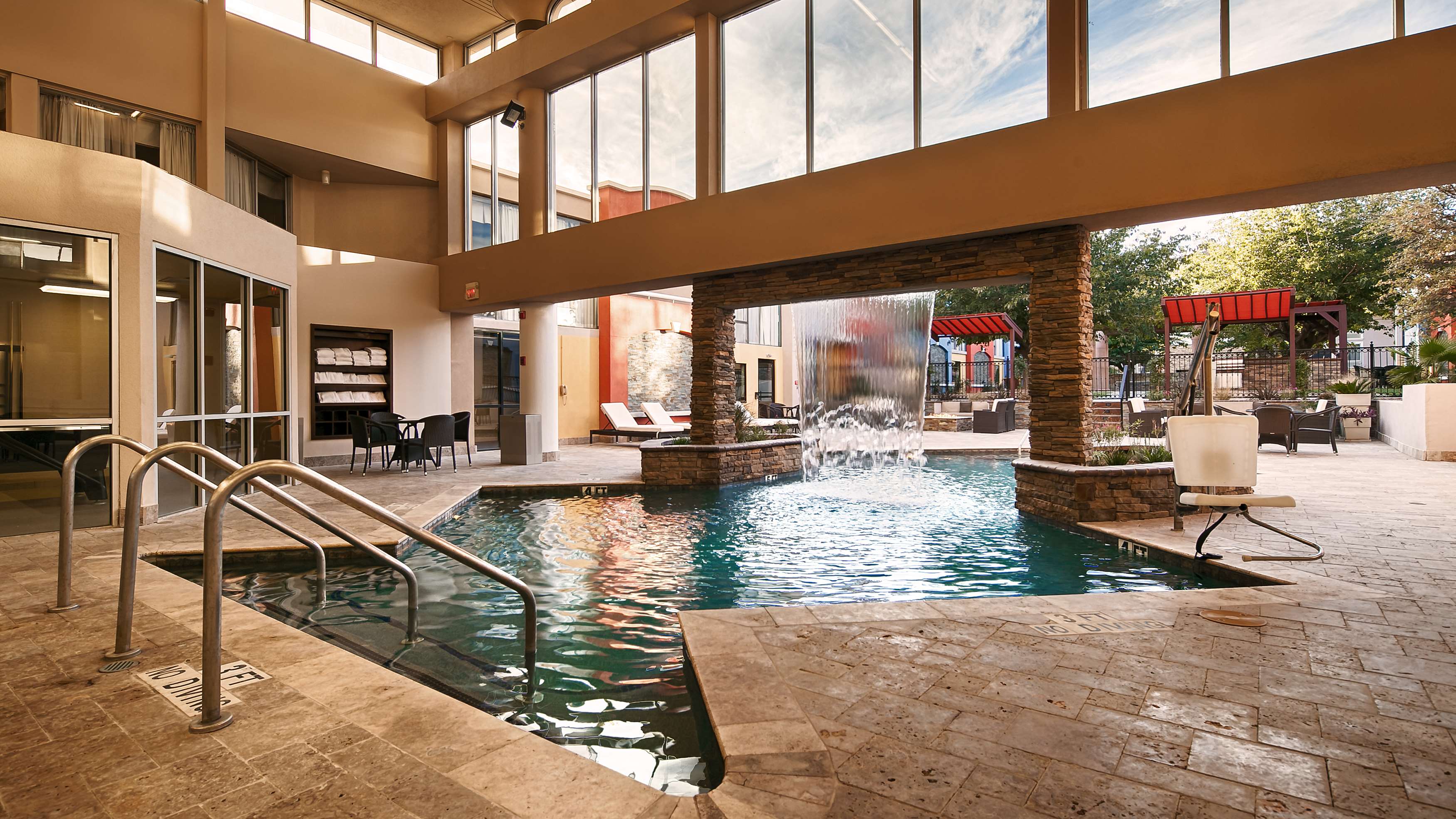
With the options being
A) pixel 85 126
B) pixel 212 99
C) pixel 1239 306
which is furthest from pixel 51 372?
pixel 1239 306

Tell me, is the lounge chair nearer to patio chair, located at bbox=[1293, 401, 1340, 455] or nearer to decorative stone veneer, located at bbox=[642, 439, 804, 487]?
decorative stone veneer, located at bbox=[642, 439, 804, 487]

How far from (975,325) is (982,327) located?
0.68 ft

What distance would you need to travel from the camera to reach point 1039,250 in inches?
287

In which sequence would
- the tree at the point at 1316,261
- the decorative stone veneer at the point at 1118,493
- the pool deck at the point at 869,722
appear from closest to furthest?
the pool deck at the point at 869,722 → the decorative stone veneer at the point at 1118,493 → the tree at the point at 1316,261

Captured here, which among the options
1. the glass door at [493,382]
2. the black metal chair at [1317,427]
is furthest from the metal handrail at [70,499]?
the black metal chair at [1317,427]

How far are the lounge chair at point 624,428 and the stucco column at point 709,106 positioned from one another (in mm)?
6326

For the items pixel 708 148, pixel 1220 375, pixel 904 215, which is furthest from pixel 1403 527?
pixel 1220 375

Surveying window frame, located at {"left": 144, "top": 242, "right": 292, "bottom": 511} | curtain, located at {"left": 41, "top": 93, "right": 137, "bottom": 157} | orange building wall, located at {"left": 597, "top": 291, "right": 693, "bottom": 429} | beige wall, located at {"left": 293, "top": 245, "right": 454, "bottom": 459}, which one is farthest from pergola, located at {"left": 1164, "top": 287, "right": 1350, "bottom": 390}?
curtain, located at {"left": 41, "top": 93, "right": 137, "bottom": 157}

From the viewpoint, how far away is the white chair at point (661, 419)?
15.4 meters

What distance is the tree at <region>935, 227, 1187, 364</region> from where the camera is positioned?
73.9 ft

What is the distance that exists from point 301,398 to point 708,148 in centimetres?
727

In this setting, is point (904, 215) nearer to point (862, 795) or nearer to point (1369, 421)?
point (862, 795)

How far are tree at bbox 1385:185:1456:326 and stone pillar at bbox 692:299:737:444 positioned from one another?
16.2 m

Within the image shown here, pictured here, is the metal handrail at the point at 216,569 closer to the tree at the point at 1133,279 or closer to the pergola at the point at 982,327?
the pergola at the point at 982,327
